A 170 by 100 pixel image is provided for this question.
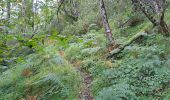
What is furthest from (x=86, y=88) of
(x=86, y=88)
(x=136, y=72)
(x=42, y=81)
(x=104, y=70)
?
(x=136, y=72)

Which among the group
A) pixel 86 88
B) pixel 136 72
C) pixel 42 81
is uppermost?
pixel 136 72

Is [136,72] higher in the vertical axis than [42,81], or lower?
higher

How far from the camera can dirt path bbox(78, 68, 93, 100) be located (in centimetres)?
656

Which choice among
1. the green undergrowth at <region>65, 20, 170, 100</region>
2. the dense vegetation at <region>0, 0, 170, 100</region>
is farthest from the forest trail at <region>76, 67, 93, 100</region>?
the green undergrowth at <region>65, 20, 170, 100</region>

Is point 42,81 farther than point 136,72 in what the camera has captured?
Yes

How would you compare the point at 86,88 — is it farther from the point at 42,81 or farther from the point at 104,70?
the point at 42,81

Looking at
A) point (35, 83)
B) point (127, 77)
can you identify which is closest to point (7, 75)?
point (35, 83)

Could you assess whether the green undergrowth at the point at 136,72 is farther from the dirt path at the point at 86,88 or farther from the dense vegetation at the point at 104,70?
the dirt path at the point at 86,88

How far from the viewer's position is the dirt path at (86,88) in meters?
6.56

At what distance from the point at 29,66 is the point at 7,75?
2.82 feet

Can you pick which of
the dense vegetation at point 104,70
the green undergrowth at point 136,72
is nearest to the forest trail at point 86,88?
the dense vegetation at point 104,70

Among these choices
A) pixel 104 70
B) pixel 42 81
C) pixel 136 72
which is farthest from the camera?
pixel 42 81

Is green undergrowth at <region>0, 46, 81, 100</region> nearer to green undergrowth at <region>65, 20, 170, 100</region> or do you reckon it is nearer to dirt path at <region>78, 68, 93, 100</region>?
dirt path at <region>78, 68, 93, 100</region>

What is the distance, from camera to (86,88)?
23.5 ft
